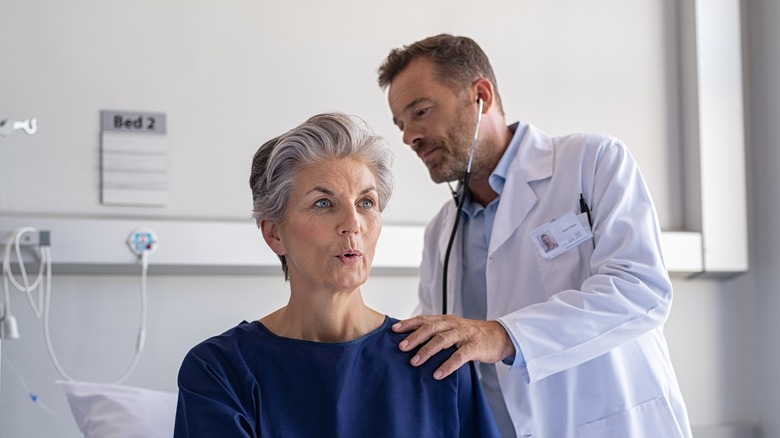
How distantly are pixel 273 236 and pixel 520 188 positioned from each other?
69 cm

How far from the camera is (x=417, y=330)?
1577 mm

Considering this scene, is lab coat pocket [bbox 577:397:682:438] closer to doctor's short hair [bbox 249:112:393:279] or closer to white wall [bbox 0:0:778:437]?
doctor's short hair [bbox 249:112:393:279]

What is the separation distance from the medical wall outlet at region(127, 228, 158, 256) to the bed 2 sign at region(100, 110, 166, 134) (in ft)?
0.99

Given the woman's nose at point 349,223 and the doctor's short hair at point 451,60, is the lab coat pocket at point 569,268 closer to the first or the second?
the doctor's short hair at point 451,60

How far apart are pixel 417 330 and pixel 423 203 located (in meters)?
1.29

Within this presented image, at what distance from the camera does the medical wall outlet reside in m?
2.41

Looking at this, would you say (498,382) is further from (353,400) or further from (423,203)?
(423,203)

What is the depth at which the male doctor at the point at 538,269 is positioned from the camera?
1.73 meters

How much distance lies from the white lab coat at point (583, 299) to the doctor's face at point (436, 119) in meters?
0.14

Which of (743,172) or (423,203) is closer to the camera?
(423,203)

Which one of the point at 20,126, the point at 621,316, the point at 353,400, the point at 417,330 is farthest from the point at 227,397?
the point at 20,126

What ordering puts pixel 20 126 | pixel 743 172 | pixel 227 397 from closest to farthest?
pixel 227 397, pixel 20 126, pixel 743 172

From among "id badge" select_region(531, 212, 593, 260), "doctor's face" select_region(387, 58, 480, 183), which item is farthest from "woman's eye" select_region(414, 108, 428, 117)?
"id badge" select_region(531, 212, 593, 260)

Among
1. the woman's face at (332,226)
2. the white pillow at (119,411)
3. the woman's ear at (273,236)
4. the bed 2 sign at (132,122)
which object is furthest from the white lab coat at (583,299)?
the bed 2 sign at (132,122)
